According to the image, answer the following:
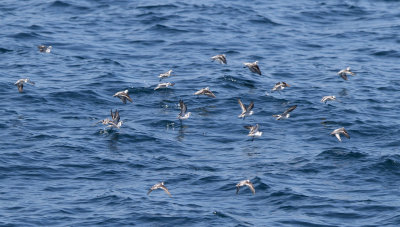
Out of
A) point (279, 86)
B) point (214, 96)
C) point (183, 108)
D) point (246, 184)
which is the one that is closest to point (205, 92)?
point (214, 96)

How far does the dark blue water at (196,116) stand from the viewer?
34.4 metres

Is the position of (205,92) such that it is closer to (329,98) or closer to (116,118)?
(116,118)

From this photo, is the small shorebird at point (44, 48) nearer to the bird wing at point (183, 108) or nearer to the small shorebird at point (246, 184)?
the bird wing at point (183, 108)

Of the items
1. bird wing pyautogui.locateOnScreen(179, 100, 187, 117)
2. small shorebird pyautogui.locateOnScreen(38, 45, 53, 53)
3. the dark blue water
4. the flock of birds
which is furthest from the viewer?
small shorebird pyautogui.locateOnScreen(38, 45, 53, 53)

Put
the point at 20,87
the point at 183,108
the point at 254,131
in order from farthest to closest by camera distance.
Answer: the point at 20,87, the point at 183,108, the point at 254,131

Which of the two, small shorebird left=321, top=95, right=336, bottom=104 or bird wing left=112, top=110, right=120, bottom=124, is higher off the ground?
small shorebird left=321, top=95, right=336, bottom=104

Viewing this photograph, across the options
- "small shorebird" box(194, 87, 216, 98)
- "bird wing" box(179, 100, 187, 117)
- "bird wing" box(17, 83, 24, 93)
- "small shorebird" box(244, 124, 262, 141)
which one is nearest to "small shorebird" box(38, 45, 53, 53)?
"bird wing" box(17, 83, 24, 93)

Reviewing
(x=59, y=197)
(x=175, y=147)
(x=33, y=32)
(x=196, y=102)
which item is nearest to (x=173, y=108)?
(x=196, y=102)

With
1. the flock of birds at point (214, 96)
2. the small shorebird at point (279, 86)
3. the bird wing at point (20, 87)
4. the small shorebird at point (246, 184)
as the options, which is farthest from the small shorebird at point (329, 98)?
the bird wing at point (20, 87)

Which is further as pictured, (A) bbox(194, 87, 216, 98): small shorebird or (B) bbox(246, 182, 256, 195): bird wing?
(A) bbox(194, 87, 216, 98): small shorebird

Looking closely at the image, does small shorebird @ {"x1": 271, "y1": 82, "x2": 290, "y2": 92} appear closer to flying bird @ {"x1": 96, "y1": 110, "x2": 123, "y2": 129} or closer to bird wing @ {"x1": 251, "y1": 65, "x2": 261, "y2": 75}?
bird wing @ {"x1": 251, "y1": 65, "x2": 261, "y2": 75}

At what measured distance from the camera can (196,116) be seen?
149 feet

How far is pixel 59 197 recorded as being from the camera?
34875mm

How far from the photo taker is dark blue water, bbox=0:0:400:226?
1355 inches
